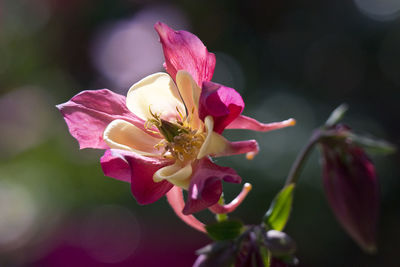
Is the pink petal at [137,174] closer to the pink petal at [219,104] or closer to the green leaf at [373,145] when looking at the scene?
the pink petal at [219,104]

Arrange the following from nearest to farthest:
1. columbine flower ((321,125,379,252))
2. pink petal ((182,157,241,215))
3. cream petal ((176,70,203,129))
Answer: pink petal ((182,157,241,215)) → cream petal ((176,70,203,129)) → columbine flower ((321,125,379,252))

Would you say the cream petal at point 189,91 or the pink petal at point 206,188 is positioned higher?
the cream petal at point 189,91

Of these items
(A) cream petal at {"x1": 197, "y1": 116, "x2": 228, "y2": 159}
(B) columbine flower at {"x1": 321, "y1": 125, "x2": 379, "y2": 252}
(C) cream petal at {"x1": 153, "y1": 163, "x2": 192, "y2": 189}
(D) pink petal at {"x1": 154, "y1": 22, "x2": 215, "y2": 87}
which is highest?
(D) pink petal at {"x1": 154, "y1": 22, "x2": 215, "y2": 87}

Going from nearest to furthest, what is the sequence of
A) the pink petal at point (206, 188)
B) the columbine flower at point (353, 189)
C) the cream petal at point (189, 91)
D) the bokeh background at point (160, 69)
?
the pink petal at point (206, 188)
the cream petal at point (189, 91)
the columbine flower at point (353, 189)
the bokeh background at point (160, 69)

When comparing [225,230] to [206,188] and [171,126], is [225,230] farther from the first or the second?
[171,126]

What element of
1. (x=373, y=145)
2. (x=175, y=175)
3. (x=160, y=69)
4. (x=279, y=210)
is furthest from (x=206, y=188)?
(x=160, y=69)

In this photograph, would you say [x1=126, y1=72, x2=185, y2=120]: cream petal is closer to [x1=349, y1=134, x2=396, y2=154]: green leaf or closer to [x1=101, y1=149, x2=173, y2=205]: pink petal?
[x1=101, y1=149, x2=173, y2=205]: pink petal

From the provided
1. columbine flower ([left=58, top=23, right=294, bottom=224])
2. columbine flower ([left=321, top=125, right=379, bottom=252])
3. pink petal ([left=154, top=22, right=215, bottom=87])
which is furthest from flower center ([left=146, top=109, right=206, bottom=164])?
columbine flower ([left=321, top=125, right=379, bottom=252])

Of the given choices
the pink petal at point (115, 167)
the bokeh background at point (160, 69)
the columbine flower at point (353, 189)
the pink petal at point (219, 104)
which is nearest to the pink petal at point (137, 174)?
the pink petal at point (115, 167)

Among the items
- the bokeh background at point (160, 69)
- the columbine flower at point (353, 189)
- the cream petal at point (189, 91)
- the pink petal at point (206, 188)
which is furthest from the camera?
the bokeh background at point (160, 69)
